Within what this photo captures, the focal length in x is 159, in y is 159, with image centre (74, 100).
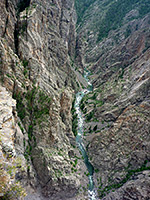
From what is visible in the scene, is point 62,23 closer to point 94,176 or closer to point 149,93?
point 149,93

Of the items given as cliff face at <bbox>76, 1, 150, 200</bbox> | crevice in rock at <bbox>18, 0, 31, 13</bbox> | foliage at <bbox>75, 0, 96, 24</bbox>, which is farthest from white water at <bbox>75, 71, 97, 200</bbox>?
foliage at <bbox>75, 0, 96, 24</bbox>

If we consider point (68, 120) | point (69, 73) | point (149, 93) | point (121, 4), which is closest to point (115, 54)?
point (69, 73)

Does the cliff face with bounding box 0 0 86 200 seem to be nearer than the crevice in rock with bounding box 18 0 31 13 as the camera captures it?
Yes

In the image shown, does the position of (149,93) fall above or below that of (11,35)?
below

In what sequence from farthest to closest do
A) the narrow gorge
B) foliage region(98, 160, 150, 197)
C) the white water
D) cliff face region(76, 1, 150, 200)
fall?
the white water, cliff face region(76, 1, 150, 200), foliage region(98, 160, 150, 197), the narrow gorge

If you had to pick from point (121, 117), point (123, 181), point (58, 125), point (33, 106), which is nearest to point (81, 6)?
point (121, 117)

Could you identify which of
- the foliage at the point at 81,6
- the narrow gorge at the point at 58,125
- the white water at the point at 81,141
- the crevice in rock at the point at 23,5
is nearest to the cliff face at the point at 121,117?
the narrow gorge at the point at 58,125

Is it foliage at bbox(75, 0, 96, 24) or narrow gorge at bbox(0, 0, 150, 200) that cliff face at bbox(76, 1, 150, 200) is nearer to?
narrow gorge at bbox(0, 0, 150, 200)
